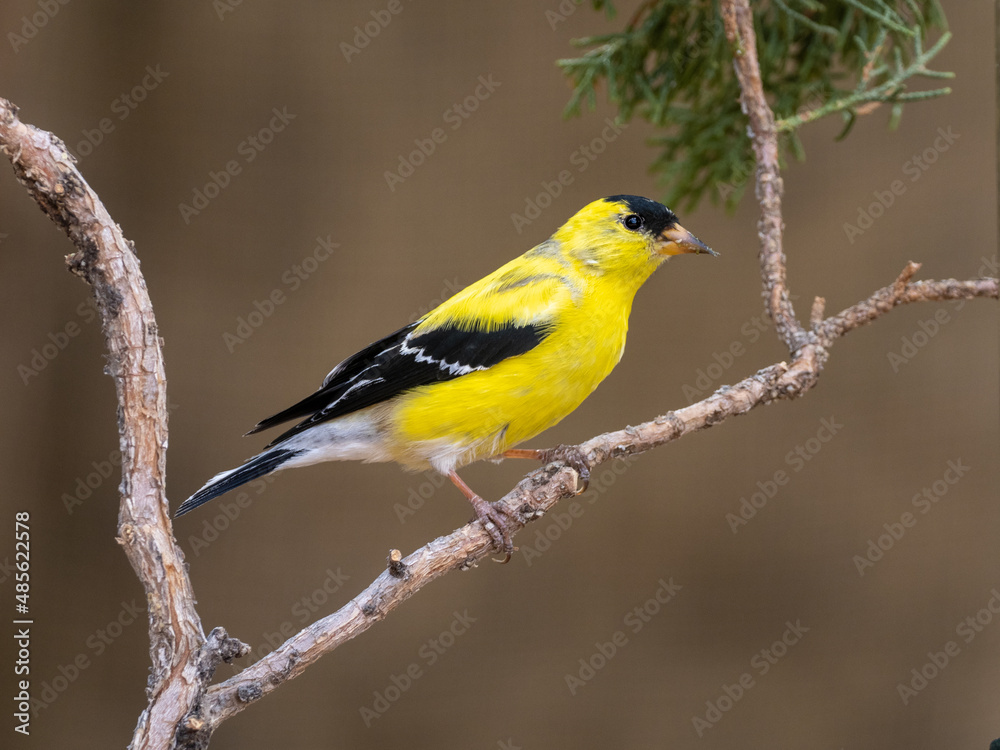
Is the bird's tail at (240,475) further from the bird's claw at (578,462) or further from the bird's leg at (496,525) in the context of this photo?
the bird's claw at (578,462)

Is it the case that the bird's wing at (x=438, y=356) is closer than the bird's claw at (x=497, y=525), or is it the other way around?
the bird's claw at (x=497, y=525)

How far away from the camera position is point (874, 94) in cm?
200

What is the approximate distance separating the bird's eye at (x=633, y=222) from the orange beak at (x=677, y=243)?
0.05m

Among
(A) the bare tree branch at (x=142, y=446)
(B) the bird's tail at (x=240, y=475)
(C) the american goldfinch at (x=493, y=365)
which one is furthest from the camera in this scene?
(C) the american goldfinch at (x=493, y=365)

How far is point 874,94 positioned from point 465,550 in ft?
4.71

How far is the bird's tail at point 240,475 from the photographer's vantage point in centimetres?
143

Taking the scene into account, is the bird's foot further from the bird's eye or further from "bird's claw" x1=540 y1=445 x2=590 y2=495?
the bird's eye

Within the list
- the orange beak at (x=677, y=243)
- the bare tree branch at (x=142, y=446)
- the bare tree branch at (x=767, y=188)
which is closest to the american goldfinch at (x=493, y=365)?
the orange beak at (x=677, y=243)

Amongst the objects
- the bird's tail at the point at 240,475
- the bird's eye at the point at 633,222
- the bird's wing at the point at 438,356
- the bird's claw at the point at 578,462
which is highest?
the bird's eye at the point at 633,222

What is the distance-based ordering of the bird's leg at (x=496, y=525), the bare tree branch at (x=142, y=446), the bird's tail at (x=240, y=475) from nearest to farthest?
the bare tree branch at (x=142, y=446) < the bird's tail at (x=240, y=475) < the bird's leg at (x=496, y=525)

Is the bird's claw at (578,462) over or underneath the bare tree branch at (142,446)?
underneath

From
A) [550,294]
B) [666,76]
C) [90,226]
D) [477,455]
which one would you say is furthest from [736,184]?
[90,226]

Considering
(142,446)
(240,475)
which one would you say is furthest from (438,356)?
(142,446)

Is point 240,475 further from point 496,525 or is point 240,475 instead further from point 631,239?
point 631,239
